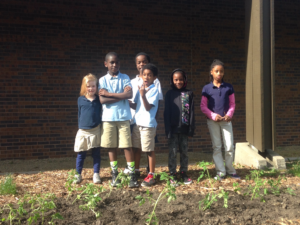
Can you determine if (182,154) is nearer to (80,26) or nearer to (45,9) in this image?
(80,26)

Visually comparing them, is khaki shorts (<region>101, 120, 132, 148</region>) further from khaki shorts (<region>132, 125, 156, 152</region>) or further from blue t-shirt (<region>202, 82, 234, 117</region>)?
blue t-shirt (<region>202, 82, 234, 117</region>)

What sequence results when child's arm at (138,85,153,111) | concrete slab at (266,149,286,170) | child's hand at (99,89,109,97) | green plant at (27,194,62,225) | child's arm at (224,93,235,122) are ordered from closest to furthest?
green plant at (27,194,62,225)
child's arm at (138,85,153,111)
child's hand at (99,89,109,97)
child's arm at (224,93,235,122)
concrete slab at (266,149,286,170)

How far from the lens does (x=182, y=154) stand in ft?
12.6

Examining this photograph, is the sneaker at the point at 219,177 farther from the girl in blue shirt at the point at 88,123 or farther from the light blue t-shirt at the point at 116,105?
the girl in blue shirt at the point at 88,123

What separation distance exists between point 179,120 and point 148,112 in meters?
0.43

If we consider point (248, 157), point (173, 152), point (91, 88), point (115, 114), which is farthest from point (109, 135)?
point (248, 157)

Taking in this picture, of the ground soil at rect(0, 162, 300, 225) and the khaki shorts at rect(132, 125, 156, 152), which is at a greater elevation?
the khaki shorts at rect(132, 125, 156, 152)

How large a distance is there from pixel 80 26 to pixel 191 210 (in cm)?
465

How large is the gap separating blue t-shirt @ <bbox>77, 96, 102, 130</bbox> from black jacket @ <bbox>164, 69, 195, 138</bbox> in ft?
3.06

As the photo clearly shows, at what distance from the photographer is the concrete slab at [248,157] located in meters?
4.46

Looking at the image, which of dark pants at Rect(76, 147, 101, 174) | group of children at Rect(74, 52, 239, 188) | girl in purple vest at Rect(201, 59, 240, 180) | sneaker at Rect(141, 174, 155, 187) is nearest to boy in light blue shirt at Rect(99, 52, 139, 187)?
group of children at Rect(74, 52, 239, 188)

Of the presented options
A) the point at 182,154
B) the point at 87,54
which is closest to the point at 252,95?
the point at 182,154

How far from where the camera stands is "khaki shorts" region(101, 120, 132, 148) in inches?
144

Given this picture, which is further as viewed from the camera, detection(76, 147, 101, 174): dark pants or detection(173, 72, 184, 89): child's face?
detection(76, 147, 101, 174): dark pants
